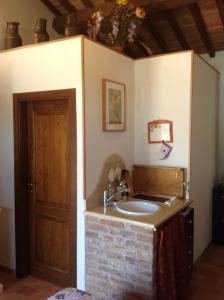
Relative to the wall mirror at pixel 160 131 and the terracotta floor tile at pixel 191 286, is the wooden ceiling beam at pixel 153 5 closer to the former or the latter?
the wall mirror at pixel 160 131

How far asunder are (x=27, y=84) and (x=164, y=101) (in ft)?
4.80

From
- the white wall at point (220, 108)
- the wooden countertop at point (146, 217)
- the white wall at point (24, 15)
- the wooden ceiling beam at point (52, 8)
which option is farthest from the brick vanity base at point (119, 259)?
the wooden ceiling beam at point (52, 8)

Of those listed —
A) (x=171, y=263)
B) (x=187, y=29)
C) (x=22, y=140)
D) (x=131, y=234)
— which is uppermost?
(x=187, y=29)

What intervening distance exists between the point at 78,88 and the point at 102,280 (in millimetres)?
1721

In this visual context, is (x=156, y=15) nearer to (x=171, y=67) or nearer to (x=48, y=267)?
(x=171, y=67)

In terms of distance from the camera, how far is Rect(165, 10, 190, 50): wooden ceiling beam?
372 centimetres

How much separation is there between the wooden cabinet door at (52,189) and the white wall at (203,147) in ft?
4.42

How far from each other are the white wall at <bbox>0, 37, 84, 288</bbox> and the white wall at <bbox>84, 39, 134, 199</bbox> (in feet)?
0.25

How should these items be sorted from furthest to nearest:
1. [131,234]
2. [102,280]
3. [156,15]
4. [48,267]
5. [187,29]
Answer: [187,29] < [156,15] < [48,267] < [102,280] < [131,234]

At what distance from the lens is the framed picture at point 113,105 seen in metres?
2.81

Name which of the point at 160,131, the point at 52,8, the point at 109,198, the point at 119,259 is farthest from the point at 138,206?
the point at 52,8

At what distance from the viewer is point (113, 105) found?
116 inches

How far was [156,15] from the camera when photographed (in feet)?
12.1

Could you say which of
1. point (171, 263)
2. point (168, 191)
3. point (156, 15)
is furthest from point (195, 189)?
point (156, 15)
